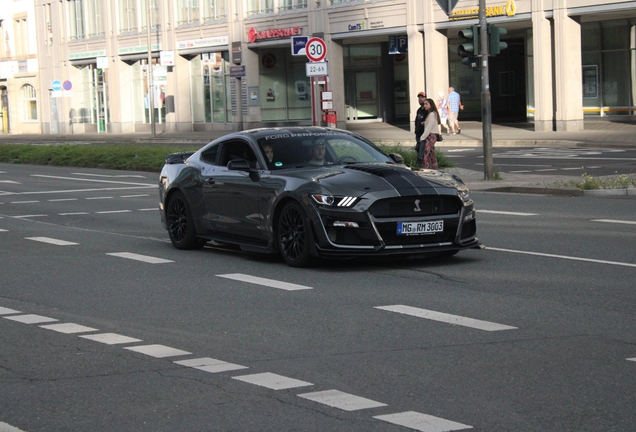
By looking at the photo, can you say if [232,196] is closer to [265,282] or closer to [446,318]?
[265,282]

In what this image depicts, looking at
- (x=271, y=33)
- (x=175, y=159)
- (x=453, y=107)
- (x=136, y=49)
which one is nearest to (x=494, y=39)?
(x=175, y=159)

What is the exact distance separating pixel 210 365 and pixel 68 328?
1.94 meters

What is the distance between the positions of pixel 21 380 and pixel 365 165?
5847mm

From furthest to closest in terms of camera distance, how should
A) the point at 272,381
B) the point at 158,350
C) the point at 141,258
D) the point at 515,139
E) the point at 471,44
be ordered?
the point at 515,139
the point at 471,44
the point at 141,258
the point at 158,350
the point at 272,381

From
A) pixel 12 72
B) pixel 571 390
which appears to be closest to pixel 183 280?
pixel 571 390

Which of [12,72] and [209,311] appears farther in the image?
[12,72]

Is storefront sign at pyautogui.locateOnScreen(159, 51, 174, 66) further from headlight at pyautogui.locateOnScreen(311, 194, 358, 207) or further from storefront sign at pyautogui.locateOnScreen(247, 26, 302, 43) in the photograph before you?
headlight at pyautogui.locateOnScreen(311, 194, 358, 207)

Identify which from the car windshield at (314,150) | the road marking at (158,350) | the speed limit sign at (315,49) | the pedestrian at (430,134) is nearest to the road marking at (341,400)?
the road marking at (158,350)

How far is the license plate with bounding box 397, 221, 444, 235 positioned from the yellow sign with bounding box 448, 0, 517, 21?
106 ft

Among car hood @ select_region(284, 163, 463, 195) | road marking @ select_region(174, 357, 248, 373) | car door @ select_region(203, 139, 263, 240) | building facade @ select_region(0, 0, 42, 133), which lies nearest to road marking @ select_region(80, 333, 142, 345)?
road marking @ select_region(174, 357, 248, 373)

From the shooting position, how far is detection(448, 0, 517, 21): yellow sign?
43.4m

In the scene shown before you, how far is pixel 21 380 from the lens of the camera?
22.7ft

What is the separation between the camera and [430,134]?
25.1m

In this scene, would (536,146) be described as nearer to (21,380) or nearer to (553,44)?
(553,44)
